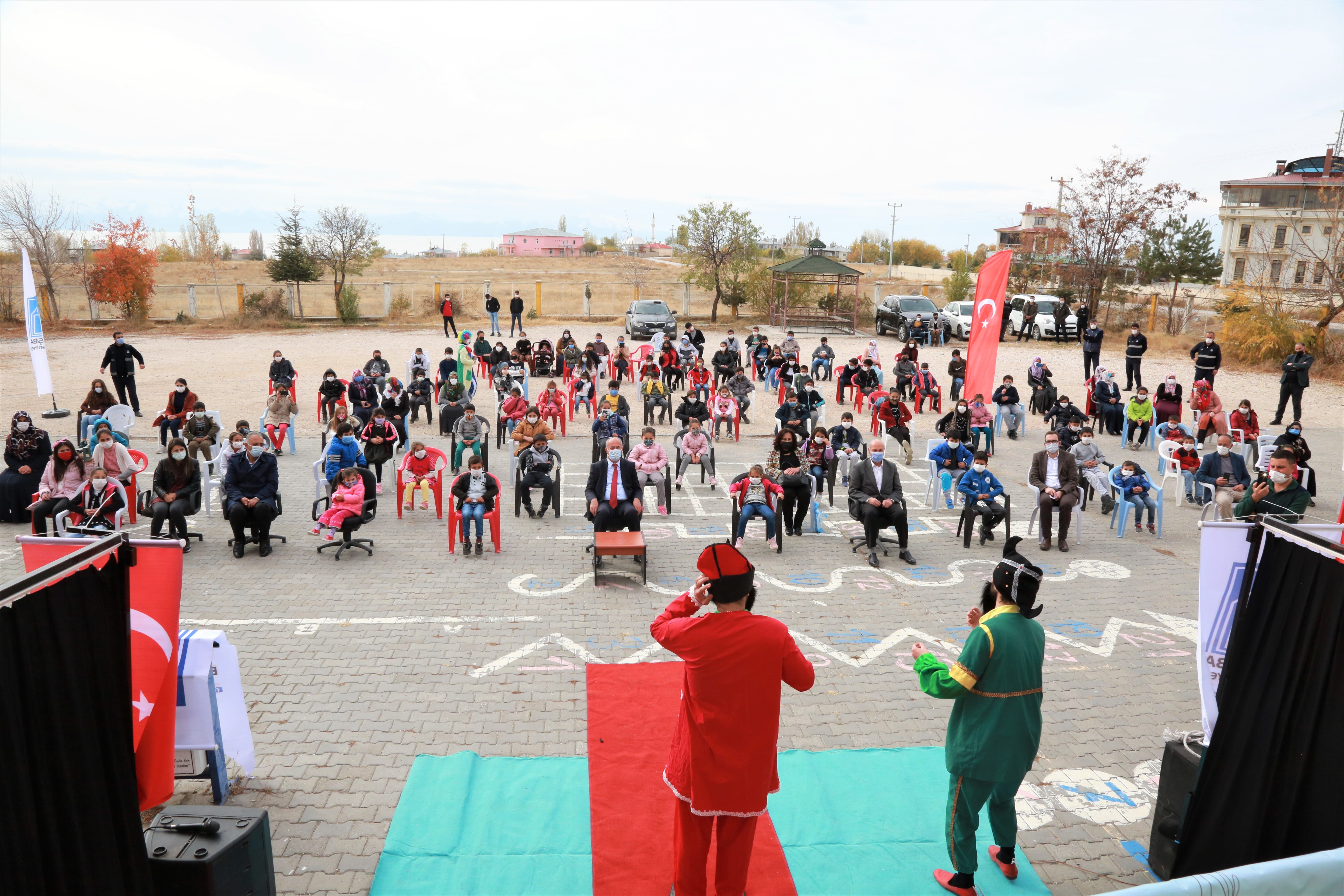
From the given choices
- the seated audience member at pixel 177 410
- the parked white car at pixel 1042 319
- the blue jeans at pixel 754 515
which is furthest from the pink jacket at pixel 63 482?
the parked white car at pixel 1042 319

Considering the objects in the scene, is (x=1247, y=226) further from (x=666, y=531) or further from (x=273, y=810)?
(x=273, y=810)

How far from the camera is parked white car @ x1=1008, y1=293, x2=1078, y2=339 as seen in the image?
1299 inches

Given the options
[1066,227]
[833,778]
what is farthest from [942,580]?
[1066,227]

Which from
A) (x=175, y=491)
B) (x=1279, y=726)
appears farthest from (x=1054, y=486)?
(x=175, y=491)

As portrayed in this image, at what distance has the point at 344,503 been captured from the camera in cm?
995

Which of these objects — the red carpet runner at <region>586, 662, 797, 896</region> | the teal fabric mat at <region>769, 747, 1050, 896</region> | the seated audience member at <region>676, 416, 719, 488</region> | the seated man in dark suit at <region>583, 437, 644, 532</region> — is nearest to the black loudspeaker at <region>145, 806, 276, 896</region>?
the red carpet runner at <region>586, 662, 797, 896</region>

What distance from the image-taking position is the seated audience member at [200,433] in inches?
459

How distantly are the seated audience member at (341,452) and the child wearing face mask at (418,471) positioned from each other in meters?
0.71

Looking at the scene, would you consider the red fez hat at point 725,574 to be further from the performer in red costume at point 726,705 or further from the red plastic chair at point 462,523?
the red plastic chair at point 462,523

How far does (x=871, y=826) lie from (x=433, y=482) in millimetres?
8337

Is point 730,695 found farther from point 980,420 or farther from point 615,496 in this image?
point 980,420

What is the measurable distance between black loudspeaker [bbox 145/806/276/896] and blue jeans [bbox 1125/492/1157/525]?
10861 mm

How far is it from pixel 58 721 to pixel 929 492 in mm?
11683

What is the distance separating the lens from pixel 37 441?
11125 mm
